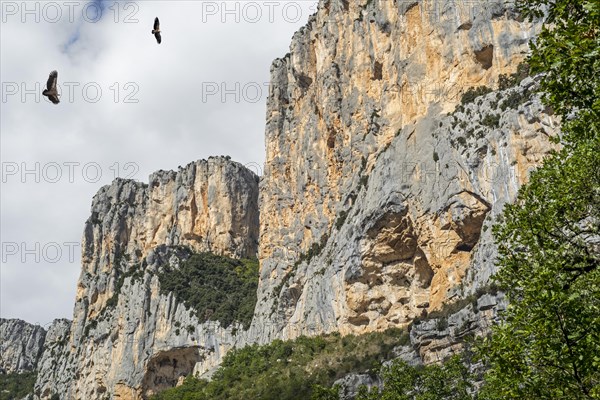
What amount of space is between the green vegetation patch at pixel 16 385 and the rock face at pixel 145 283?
38.9ft

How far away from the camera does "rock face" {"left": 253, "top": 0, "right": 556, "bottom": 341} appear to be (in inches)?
2158

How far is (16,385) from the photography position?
152000 millimetres

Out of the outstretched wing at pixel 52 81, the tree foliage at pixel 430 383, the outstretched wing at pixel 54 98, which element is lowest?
the tree foliage at pixel 430 383

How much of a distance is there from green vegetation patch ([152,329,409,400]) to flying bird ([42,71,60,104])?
124 feet

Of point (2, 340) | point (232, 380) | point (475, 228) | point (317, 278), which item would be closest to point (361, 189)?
point (317, 278)

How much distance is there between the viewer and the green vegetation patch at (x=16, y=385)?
143125 millimetres

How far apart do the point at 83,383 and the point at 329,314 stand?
68.6 m

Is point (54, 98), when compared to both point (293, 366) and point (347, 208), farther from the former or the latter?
point (347, 208)

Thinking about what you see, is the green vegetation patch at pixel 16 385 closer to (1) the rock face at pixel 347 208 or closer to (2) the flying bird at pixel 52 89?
(1) the rock face at pixel 347 208

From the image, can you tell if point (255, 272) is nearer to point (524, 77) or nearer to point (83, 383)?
point (83, 383)

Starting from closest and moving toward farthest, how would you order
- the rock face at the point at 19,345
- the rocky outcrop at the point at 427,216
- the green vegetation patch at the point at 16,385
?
the rocky outcrop at the point at 427,216, the green vegetation patch at the point at 16,385, the rock face at the point at 19,345

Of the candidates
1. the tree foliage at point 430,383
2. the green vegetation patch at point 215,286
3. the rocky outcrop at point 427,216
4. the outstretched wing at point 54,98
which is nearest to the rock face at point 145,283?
the green vegetation patch at point 215,286

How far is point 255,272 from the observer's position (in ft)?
409

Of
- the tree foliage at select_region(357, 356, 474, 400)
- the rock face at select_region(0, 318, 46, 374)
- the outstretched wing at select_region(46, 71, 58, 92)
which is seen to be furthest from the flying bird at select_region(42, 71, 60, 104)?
the rock face at select_region(0, 318, 46, 374)
